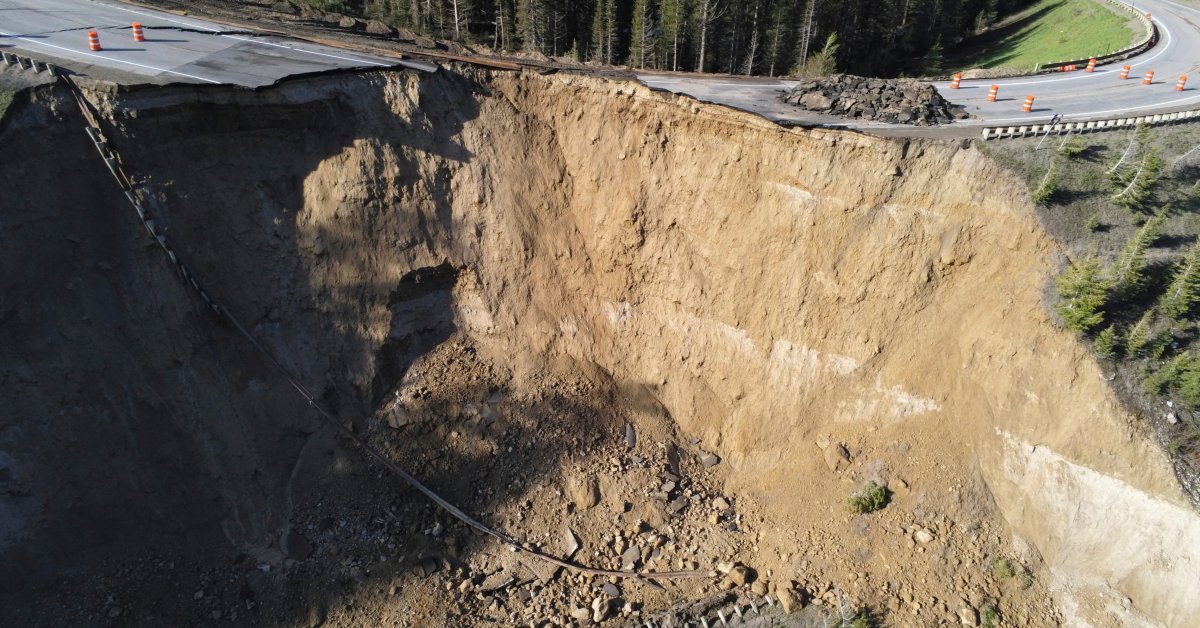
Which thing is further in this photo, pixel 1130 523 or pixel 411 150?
pixel 411 150

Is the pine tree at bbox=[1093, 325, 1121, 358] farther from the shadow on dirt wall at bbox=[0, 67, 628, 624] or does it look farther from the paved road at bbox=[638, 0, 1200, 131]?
the shadow on dirt wall at bbox=[0, 67, 628, 624]

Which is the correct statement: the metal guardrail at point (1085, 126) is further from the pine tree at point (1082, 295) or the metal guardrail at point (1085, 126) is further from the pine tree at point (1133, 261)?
the pine tree at point (1082, 295)

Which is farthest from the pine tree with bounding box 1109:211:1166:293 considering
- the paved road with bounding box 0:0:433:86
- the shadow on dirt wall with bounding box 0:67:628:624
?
the paved road with bounding box 0:0:433:86

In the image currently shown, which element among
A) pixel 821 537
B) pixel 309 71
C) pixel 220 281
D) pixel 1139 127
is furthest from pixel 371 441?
pixel 1139 127

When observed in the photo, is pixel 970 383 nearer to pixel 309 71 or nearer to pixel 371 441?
pixel 371 441

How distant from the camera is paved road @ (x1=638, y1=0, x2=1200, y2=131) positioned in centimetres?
1681

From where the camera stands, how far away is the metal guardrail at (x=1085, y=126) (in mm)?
15143

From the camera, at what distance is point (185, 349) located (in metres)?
14.8

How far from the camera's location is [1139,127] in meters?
15.7

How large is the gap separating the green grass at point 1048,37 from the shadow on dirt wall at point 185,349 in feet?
78.6

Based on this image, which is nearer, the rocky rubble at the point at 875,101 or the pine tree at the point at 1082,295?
the pine tree at the point at 1082,295

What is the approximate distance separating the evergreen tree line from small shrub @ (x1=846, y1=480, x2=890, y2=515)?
19.3 m

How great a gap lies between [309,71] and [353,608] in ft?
42.8

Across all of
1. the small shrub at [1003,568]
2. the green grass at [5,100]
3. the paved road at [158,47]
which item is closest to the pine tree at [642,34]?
the paved road at [158,47]
